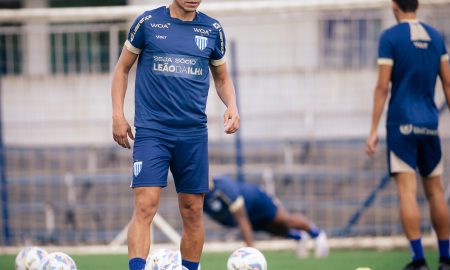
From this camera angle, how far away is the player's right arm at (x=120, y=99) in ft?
23.2

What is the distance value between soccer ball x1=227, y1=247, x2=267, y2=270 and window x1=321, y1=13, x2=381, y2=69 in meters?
5.83

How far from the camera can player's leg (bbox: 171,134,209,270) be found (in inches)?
284

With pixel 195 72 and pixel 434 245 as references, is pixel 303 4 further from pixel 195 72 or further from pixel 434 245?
pixel 195 72

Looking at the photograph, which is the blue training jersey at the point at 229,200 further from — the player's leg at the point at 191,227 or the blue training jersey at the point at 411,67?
the player's leg at the point at 191,227

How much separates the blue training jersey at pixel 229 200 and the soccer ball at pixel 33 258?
402 cm

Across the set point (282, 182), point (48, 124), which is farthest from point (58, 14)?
point (282, 182)

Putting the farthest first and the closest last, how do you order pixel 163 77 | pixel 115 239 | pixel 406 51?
1. pixel 115 239
2. pixel 406 51
3. pixel 163 77

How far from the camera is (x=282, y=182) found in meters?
13.6

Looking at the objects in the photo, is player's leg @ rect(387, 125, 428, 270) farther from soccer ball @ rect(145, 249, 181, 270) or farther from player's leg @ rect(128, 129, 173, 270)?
soccer ball @ rect(145, 249, 181, 270)

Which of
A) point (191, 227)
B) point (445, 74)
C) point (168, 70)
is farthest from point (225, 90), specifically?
point (445, 74)

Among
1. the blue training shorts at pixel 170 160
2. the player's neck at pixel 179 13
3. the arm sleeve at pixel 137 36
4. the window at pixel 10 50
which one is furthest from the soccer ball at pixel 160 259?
the window at pixel 10 50

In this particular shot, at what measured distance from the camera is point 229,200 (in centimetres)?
1134

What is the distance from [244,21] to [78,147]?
274 centimetres

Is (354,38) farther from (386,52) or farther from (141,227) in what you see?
(141,227)
